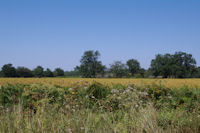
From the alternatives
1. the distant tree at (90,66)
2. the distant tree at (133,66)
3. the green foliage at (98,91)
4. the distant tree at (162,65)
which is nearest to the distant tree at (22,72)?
the distant tree at (90,66)

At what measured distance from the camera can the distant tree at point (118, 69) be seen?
72.2 m

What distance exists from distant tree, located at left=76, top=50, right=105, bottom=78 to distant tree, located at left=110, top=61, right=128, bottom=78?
26.8 ft

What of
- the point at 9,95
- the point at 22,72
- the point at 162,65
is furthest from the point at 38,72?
the point at 9,95

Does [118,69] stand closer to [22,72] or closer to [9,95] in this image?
[22,72]

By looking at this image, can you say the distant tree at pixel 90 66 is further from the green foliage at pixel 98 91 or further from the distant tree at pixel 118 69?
the green foliage at pixel 98 91

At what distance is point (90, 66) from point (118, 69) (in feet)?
40.9

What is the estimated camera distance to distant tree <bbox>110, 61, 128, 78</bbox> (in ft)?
237

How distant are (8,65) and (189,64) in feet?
177

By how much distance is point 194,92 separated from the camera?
7.08 meters

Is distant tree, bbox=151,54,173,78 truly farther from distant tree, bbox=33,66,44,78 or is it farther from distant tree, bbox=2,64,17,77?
distant tree, bbox=2,64,17,77

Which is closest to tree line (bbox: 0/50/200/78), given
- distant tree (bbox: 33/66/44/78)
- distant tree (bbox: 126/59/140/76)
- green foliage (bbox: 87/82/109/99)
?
distant tree (bbox: 33/66/44/78)

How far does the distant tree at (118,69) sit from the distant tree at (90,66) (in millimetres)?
8176

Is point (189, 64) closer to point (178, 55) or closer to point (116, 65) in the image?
point (178, 55)

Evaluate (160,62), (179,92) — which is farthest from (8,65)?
(179,92)
